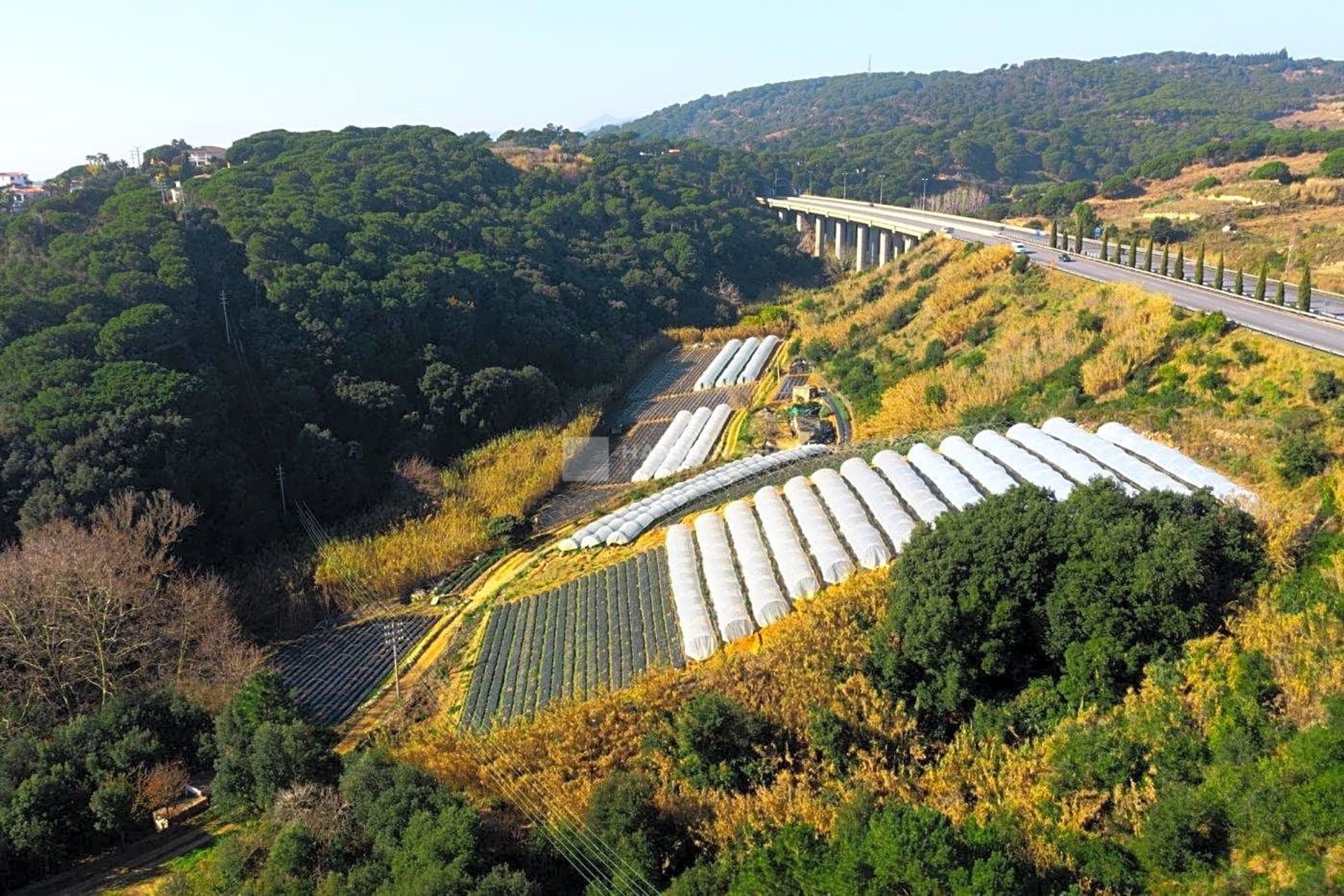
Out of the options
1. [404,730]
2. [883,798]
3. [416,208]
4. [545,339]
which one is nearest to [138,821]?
[404,730]

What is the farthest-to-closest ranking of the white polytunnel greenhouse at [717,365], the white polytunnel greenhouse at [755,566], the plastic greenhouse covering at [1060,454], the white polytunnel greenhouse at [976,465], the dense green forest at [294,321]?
1. the white polytunnel greenhouse at [717,365]
2. the dense green forest at [294,321]
3. the white polytunnel greenhouse at [976,465]
4. the plastic greenhouse covering at [1060,454]
5. the white polytunnel greenhouse at [755,566]

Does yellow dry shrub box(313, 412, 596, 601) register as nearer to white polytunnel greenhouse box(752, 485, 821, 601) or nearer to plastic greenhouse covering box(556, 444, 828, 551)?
plastic greenhouse covering box(556, 444, 828, 551)

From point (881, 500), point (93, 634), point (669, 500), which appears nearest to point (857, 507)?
point (881, 500)

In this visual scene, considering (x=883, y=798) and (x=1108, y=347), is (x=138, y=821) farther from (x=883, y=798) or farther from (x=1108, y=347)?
(x=1108, y=347)

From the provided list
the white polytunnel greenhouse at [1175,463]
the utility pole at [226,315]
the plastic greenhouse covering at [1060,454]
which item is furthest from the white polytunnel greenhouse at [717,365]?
the white polytunnel greenhouse at [1175,463]

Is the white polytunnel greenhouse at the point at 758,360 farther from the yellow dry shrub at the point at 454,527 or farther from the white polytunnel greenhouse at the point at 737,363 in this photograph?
the yellow dry shrub at the point at 454,527

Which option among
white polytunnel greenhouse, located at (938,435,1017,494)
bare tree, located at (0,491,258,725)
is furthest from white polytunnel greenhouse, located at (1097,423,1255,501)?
bare tree, located at (0,491,258,725)
